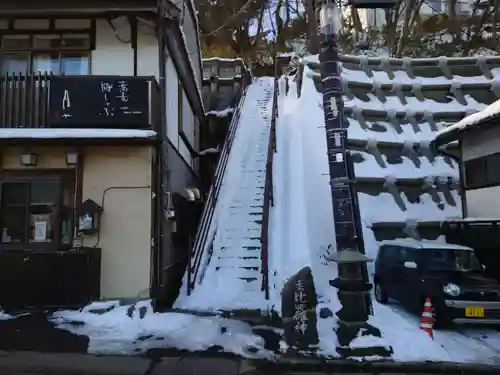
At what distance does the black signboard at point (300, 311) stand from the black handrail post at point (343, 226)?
1.45 ft

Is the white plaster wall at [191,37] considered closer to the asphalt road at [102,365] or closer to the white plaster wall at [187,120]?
the white plaster wall at [187,120]

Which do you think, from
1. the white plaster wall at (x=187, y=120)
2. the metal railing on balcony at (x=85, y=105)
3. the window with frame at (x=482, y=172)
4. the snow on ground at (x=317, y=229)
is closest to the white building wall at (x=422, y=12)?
the snow on ground at (x=317, y=229)

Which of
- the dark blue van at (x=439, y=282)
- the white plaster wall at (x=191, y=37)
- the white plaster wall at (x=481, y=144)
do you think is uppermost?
the white plaster wall at (x=191, y=37)

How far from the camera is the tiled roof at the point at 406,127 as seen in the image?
44.8 ft

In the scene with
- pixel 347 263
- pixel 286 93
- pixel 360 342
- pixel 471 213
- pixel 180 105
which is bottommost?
pixel 360 342

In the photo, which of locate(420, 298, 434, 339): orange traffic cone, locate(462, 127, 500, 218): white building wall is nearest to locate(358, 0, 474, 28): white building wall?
locate(462, 127, 500, 218): white building wall

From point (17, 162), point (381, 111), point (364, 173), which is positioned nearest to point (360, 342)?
point (17, 162)

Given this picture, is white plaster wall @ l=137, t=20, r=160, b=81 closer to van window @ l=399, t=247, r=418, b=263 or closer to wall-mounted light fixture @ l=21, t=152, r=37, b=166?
wall-mounted light fixture @ l=21, t=152, r=37, b=166

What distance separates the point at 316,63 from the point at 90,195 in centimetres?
1423

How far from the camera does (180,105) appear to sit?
1298 centimetres

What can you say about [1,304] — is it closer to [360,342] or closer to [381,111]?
[360,342]

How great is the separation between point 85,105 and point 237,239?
4835mm

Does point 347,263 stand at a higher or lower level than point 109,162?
lower

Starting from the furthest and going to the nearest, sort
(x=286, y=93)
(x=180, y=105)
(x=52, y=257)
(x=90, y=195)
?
(x=286, y=93) < (x=180, y=105) < (x=90, y=195) < (x=52, y=257)
